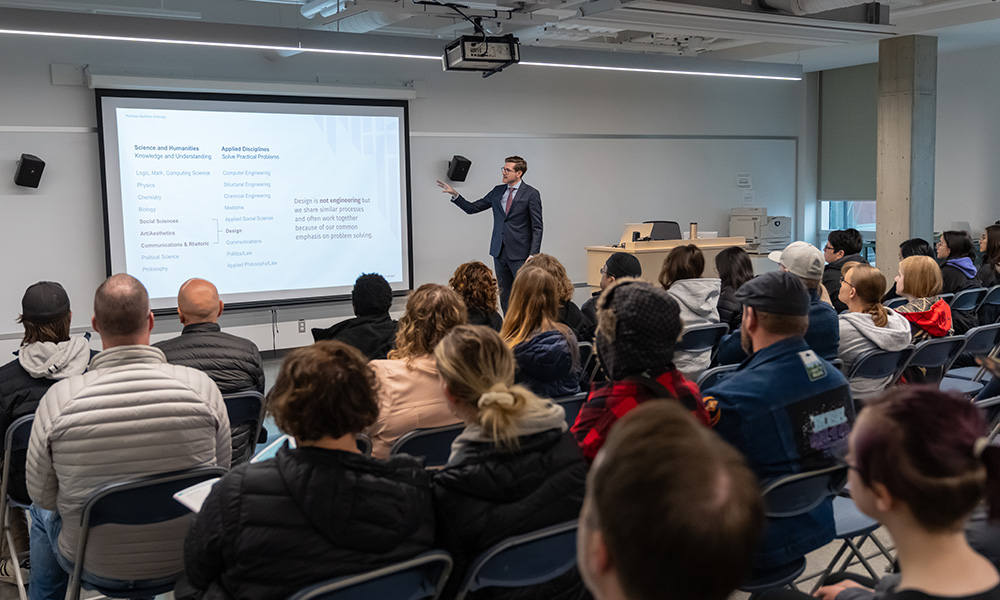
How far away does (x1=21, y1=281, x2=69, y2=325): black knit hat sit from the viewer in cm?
312

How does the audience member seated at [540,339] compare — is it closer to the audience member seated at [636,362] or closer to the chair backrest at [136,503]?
the audience member seated at [636,362]

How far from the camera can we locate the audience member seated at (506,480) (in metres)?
1.88

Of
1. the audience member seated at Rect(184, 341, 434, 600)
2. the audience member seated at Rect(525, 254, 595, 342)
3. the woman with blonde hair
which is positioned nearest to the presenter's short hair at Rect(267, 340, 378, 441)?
the audience member seated at Rect(184, 341, 434, 600)

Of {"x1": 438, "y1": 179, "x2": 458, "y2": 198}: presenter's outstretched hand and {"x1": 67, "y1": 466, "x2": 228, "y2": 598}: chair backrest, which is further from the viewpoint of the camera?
{"x1": 438, "y1": 179, "x2": 458, "y2": 198}: presenter's outstretched hand

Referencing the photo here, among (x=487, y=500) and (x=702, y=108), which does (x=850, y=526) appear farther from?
(x=702, y=108)

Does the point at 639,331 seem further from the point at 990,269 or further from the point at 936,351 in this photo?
the point at 990,269

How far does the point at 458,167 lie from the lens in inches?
338

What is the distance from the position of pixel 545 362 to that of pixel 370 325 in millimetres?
1092

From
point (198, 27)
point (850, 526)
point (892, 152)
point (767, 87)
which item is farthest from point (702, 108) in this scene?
point (850, 526)

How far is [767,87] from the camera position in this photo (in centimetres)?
1085

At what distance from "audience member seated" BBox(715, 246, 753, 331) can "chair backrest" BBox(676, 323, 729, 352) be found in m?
0.51

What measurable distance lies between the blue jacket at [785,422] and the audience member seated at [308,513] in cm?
92

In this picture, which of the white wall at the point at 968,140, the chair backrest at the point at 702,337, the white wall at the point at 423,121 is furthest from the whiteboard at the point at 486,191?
the chair backrest at the point at 702,337

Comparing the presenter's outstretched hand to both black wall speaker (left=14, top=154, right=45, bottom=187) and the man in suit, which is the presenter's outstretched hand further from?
black wall speaker (left=14, top=154, right=45, bottom=187)
